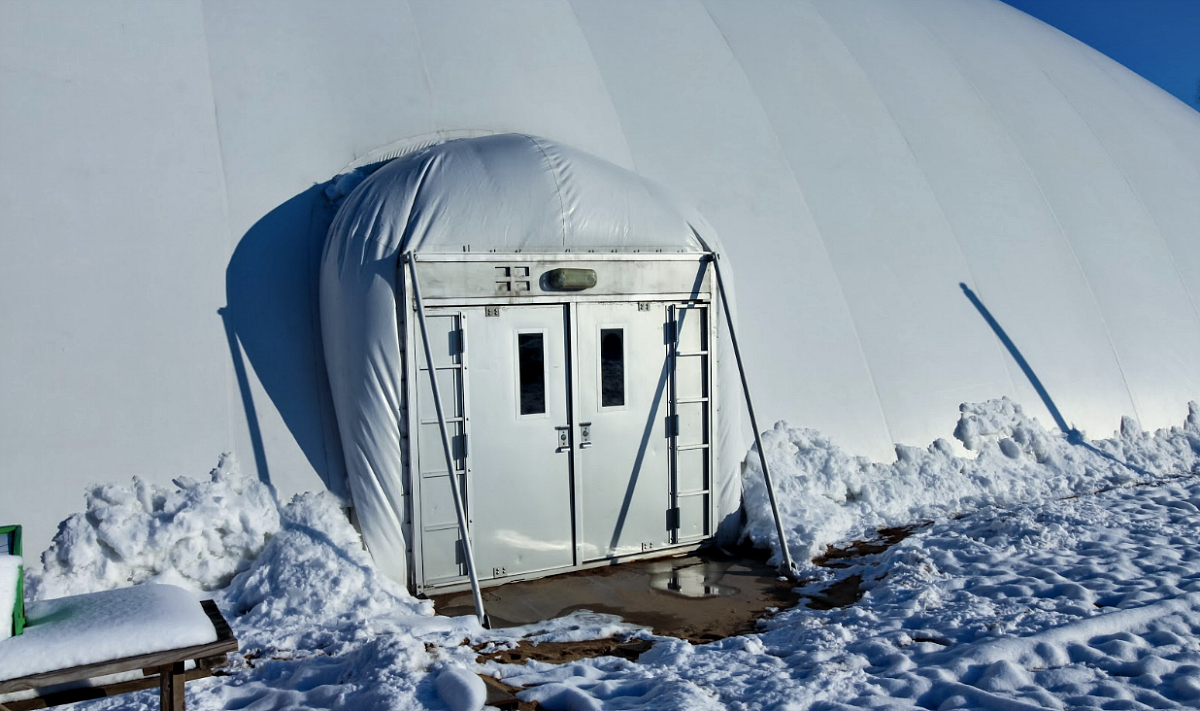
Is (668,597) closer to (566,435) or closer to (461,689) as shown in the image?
(566,435)

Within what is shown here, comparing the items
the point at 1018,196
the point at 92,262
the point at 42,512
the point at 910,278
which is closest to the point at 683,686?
the point at 42,512

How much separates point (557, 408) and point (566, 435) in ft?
0.71

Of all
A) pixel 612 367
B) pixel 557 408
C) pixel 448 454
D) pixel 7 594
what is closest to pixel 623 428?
pixel 612 367

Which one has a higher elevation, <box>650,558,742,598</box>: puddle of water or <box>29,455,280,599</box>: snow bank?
<box>29,455,280,599</box>: snow bank

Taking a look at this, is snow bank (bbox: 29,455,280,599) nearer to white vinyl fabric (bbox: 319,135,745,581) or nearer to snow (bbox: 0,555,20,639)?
white vinyl fabric (bbox: 319,135,745,581)

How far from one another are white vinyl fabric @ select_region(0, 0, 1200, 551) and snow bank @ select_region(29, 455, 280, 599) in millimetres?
169

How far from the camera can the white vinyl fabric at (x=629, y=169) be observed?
6223 millimetres

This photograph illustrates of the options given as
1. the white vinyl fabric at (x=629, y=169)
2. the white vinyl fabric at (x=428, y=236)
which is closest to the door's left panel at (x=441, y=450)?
the white vinyl fabric at (x=428, y=236)

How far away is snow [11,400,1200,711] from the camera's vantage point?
449 cm

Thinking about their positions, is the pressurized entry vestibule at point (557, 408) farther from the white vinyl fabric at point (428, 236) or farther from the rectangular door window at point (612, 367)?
the white vinyl fabric at point (428, 236)

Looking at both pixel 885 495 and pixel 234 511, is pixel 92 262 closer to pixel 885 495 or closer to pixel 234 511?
pixel 234 511

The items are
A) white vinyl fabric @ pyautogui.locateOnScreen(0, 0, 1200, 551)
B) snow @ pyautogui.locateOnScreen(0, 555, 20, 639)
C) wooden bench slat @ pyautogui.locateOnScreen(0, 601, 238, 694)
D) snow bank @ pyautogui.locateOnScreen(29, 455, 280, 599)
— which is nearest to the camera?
wooden bench slat @ pyautogui.locateOnScreen(0, 601, 238, 694)

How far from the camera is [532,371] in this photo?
682cm

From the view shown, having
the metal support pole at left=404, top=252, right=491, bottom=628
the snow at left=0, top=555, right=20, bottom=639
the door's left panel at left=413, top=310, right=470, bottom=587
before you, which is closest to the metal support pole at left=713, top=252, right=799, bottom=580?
the door's left panel at left=413, top=310, right=470, bottom=587
